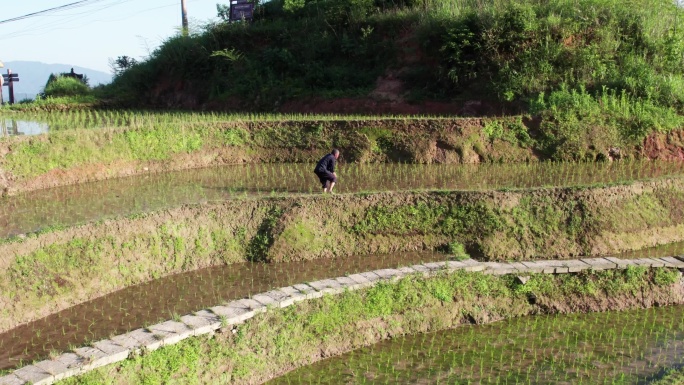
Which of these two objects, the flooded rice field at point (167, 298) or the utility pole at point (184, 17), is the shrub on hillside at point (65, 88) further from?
the flooded rice field at point (167, 298)

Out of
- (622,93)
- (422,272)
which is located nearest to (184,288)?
(422,272)

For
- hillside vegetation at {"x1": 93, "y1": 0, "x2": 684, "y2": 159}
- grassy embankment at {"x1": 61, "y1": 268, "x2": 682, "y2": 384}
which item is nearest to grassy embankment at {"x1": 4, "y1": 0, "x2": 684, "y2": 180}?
hillside vegetation at {"x1": 93, "y1": 0, "x2": 684, "y2": 159}

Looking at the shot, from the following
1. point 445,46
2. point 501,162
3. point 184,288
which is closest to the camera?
point 184,288

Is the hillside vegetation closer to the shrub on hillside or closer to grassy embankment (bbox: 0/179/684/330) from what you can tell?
the shrub on hillside

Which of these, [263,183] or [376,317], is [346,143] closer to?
[263,183]

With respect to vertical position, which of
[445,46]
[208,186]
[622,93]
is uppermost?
[445,46]

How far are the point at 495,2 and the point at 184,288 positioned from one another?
46.5ft

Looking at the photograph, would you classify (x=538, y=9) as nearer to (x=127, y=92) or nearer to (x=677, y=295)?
(x=677, y=295)

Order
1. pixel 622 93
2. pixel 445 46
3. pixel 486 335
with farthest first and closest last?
1. pixel 445 46
2. pixel 622 93
3. pixel 486 335

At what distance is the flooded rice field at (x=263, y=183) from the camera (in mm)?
9109

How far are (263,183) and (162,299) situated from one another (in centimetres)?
445

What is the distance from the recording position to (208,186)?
35.7 feet

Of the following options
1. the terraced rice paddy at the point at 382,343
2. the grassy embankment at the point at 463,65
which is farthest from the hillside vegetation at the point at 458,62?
the terraced rice paddy at the point at 382,343

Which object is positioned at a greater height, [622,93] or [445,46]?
[445,46]
